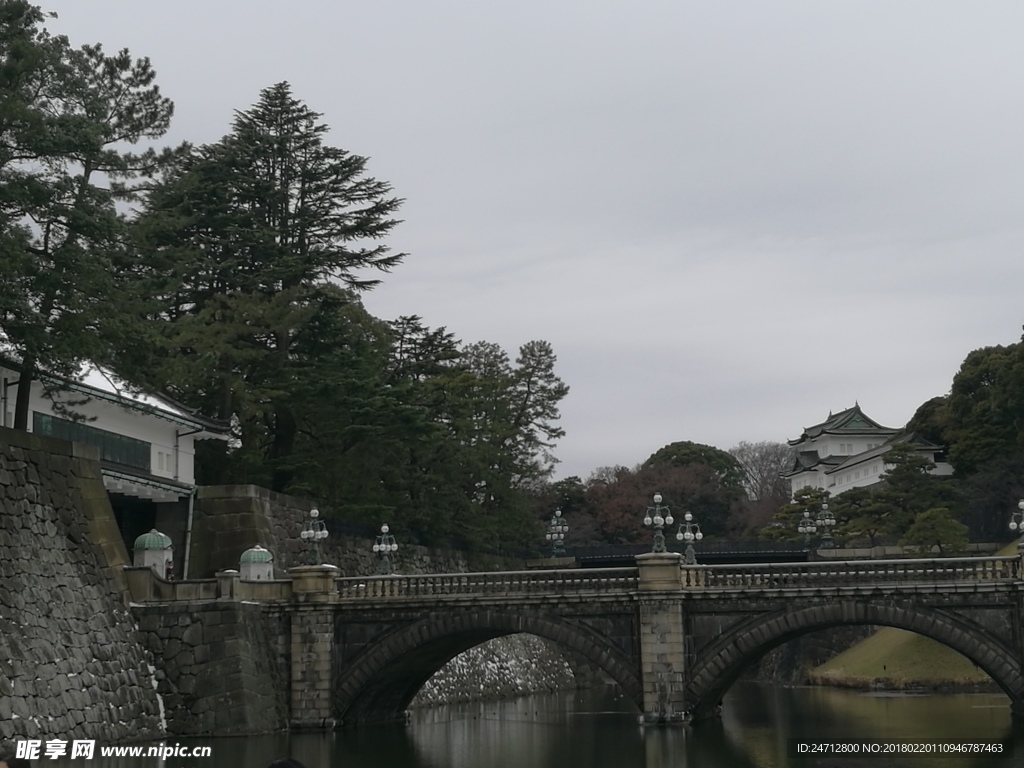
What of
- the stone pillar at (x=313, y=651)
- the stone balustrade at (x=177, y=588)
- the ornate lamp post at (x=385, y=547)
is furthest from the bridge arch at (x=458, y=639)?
the ornate lamp post at (x=385, y=547)

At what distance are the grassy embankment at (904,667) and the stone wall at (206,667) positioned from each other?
3135cm

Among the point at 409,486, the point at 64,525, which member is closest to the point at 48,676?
the point at 64,525

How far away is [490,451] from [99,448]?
3008 centimetres

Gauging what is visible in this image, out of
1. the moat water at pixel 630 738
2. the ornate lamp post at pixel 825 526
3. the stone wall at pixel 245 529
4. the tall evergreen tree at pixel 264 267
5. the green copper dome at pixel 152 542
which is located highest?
the tall evergreen tree at pixel 264 267

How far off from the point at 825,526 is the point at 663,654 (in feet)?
116

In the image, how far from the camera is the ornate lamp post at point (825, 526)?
70375 millimetres

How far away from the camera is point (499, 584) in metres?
43.9

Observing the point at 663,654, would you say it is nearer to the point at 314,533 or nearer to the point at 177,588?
the point at 314,533

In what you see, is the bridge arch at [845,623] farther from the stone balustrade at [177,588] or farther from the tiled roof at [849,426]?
the tiled roof at [849,426]

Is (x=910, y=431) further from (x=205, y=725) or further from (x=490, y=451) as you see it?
(x=205, y=725)

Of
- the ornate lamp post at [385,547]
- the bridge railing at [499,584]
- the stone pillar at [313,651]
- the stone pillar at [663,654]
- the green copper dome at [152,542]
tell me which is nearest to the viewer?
the stone pillar at [663,654]

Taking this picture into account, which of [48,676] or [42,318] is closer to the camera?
[48,676]

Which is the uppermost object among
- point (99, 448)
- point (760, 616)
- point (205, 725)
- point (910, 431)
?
point (910, 431)

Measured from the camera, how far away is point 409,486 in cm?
6322
